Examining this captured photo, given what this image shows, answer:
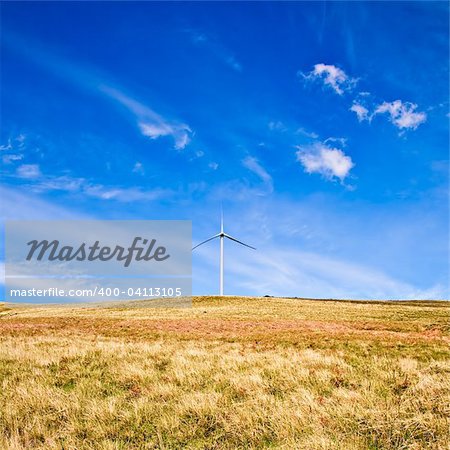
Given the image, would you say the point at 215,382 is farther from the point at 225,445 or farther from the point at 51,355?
the point at 51,355

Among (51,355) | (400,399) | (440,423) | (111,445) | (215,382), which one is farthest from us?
(51,355)

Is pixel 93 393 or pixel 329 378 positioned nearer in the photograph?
pixel 93 393

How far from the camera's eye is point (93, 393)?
775 centimetres

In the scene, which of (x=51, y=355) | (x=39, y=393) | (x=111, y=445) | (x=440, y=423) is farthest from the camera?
Result: (x=51, y=355)

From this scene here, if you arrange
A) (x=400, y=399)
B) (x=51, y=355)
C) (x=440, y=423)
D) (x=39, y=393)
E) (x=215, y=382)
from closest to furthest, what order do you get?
(x=440, y=423) < (x=400, y=399) < (x=39, y=393) < (x=215, y=382) < (x=51, y=355)

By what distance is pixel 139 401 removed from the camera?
22.4ft

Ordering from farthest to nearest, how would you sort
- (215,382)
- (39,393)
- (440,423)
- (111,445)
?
(215,382) → (39,393) → (440,423) → (111,445)

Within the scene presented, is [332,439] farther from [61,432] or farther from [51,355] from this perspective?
[51,355]

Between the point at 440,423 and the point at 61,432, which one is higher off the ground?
the point at 440,423

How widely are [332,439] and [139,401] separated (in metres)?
3.56

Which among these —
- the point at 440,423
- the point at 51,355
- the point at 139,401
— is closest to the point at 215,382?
the point at 139,401

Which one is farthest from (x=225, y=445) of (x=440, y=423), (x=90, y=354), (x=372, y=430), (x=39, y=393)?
(x=90, y=354)

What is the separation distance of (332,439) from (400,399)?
236 centimetres

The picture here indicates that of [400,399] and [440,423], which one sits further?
[400,399]
